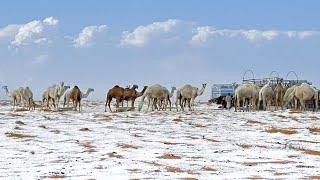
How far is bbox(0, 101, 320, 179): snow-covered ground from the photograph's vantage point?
34.2 ft

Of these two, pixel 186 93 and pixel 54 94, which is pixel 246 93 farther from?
pixel 54 94

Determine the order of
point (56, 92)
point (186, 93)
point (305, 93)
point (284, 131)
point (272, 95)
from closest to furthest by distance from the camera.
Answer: point (284, 131) → point (305, 93) → point (272, 95) → point (186, 93) → point (56, 92)

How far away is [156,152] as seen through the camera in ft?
43.4

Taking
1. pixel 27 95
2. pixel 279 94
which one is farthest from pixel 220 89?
pixel 27 95

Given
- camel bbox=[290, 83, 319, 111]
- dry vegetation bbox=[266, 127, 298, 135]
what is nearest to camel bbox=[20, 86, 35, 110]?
camel bbox=[290, 83, 319, 111]

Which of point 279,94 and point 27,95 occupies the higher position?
point 279,94

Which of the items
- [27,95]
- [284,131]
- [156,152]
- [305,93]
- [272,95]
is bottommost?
[156,152]

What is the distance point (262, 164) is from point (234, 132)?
25.0 ft

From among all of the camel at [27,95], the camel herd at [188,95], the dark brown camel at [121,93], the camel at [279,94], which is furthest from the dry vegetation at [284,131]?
the camel at [27,95]

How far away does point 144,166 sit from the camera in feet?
36.1

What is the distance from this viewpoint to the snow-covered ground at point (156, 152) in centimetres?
1043

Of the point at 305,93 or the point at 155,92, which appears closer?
the point at 305,93

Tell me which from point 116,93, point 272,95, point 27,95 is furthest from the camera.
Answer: point 27,95

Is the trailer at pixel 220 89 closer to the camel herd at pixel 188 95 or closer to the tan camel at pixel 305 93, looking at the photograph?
the camel herd at pixel 188 95
